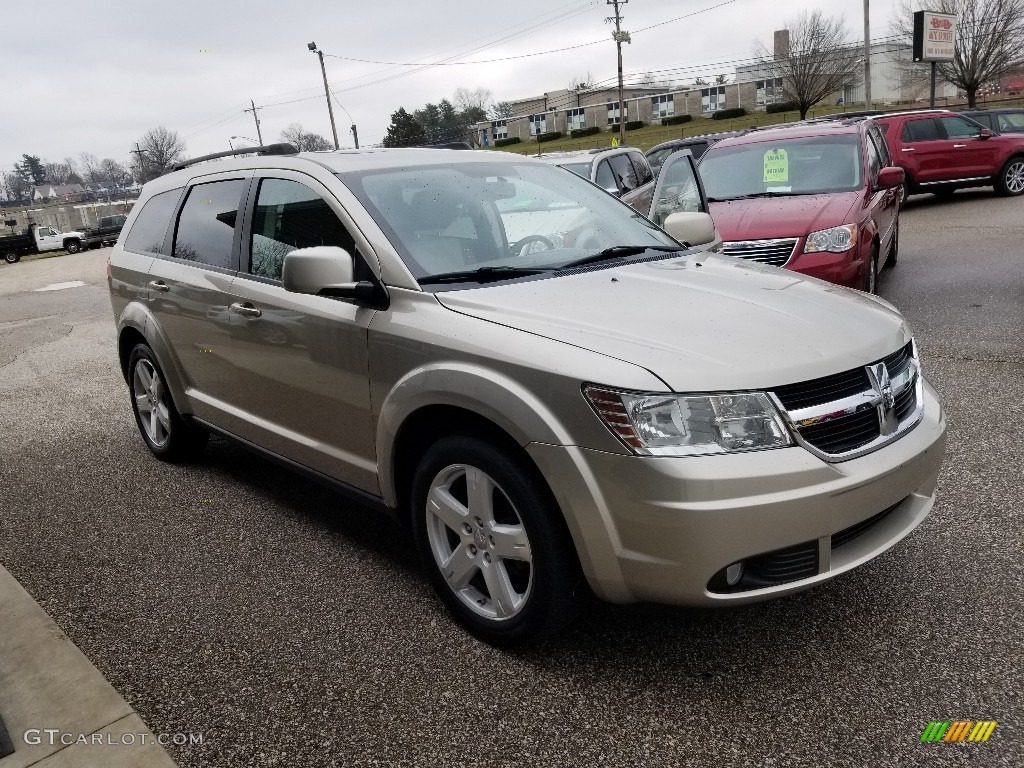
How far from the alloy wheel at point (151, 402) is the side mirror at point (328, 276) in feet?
7.63

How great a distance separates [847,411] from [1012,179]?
60.7 feet

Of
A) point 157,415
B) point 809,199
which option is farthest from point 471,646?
point 809,199

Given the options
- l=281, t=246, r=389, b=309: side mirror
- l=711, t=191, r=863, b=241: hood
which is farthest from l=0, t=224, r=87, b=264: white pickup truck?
l=281, t=246, r=389, b=309: side mirror

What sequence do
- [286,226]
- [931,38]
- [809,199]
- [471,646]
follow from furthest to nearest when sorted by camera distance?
[931,38] → [809,199] → [286,226] → [471,646]

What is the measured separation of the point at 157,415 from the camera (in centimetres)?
546

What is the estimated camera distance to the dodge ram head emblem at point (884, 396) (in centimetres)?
283

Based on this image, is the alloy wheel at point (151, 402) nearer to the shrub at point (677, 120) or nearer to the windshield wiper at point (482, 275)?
the windshield wiper at point (482, 275)

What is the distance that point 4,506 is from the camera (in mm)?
5066

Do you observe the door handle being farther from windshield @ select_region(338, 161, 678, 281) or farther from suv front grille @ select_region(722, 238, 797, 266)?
suv front grille @ select_region(722, 238, 797, 266)

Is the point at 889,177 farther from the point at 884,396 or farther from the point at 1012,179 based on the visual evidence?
the point at 1012,179

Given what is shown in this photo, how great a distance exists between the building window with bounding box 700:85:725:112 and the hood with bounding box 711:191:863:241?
9152 cm

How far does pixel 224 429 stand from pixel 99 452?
1892 mm

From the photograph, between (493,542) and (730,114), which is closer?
(493,542)

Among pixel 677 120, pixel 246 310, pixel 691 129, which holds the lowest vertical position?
pixel 691 129
